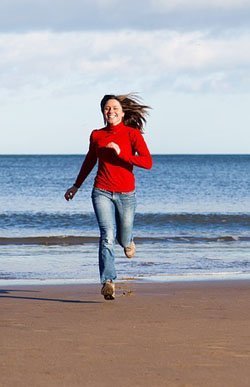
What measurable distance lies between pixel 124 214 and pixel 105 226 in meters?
0.22

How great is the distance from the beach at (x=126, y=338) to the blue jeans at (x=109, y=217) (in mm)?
312

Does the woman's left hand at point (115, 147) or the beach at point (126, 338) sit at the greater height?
the woman's left hand at point (115, 147)

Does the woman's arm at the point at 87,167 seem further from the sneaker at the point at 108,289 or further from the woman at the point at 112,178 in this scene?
the sneaker at the point at 108,289

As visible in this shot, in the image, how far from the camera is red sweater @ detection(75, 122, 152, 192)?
7699 mm

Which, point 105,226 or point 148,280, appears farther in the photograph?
point 148,280

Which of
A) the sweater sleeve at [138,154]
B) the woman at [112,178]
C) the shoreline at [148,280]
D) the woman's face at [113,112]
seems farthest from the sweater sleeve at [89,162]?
the shoreline at [148,280]

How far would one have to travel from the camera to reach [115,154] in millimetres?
7648

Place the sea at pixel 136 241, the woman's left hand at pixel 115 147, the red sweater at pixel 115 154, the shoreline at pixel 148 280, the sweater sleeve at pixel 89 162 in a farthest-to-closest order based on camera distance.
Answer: the sea at pixel 136 241 → the shoreline at pixel 148 280 → the sweater sleeve at pixel 89 162 → the red sweater at pixel 115 154 → the woman's left hand at pixel 115 147

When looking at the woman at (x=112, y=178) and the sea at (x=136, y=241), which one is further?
the sea at (x=136, y=241)

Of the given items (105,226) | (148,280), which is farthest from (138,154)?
(148,280)

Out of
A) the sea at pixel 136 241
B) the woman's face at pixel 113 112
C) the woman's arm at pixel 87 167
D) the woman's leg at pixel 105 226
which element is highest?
the woman's face at pixel 113 112

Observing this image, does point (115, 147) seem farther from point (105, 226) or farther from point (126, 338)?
point (126, 338)

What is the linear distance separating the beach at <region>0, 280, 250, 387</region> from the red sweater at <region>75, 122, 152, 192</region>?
38.3 inches

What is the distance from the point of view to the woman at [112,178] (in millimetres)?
7707
